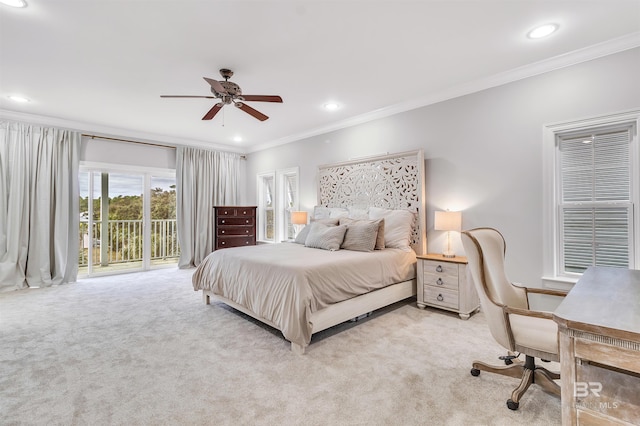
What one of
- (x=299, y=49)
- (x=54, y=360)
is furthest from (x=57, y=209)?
(x=299, y=49)

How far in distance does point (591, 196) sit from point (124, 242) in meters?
7.13

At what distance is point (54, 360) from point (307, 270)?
2.08 m

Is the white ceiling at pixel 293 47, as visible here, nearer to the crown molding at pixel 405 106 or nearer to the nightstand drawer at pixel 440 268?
the crown molding at pixel 405 106

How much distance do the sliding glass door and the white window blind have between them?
6357 mm

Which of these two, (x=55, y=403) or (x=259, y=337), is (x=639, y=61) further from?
(x=55, y=403)

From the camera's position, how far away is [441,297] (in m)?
3.28

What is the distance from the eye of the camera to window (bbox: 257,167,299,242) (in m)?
6.02

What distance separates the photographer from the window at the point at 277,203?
602cm

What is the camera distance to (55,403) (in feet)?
5.81

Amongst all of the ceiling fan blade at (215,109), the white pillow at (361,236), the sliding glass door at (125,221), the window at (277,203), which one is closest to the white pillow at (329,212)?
the white pillow at (361,236)

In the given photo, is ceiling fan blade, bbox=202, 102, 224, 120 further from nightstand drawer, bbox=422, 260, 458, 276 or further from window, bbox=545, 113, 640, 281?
window, bbox=545, 113, 640, 281

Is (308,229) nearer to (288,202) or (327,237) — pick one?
(327,237)

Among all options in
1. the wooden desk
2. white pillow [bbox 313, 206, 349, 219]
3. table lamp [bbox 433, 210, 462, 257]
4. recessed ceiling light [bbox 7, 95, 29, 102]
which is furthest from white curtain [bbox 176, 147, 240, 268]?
the wooden desk

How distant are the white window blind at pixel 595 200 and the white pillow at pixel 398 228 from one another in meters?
1.52
